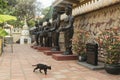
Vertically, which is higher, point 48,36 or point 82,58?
point 48,36

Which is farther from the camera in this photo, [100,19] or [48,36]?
[48,36]

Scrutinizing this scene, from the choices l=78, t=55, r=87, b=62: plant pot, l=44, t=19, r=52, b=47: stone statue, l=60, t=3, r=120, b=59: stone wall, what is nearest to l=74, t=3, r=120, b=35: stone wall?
l=60, t=3, r=120, b=59: stone wall

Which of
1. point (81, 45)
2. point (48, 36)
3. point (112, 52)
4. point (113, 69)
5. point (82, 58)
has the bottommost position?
point (113, 69)

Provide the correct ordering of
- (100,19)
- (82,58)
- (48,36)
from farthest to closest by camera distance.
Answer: (48,36) → (100,19) → (82,58)

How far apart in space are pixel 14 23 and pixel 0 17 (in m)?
23.6

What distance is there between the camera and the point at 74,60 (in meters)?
9.21

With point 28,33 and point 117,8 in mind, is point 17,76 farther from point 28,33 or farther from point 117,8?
point 28,33

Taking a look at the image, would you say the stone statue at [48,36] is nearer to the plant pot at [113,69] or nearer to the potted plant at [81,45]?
the potted plant at [81,45]

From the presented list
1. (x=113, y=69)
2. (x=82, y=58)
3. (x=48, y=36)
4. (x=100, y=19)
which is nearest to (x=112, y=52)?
(x=113, y=69)

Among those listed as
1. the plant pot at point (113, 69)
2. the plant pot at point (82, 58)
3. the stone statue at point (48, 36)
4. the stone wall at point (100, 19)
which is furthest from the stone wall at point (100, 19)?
the stone statue at point (48, 36)

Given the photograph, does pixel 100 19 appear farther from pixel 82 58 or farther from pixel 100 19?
pixel 82 58

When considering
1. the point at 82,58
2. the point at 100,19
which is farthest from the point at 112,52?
the point at 100,19

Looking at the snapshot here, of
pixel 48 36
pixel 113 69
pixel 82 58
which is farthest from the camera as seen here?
pixel 48 36

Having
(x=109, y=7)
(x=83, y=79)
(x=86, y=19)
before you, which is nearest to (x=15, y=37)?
(x=86, y=19)
